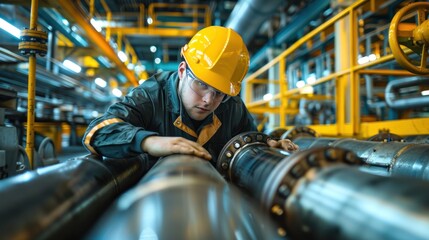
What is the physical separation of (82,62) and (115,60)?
2.86 m

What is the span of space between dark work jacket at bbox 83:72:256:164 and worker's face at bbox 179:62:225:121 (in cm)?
7

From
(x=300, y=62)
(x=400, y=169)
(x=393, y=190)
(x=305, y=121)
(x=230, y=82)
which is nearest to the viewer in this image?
(x=393, y=190)

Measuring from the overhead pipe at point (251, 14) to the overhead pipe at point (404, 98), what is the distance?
2099mm

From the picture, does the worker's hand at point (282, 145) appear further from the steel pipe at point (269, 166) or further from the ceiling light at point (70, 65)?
the ceiling light at point (70, 65)

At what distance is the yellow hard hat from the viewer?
1.60m

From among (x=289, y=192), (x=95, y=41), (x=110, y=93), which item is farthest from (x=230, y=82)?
(x=110, y=93)

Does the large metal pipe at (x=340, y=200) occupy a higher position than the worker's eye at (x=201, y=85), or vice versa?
the worker's eye at (x=201, y=85)

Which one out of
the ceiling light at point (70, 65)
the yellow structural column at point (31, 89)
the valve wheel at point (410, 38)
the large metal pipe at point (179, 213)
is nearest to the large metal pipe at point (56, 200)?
the large metal pipe at point (179, 213)

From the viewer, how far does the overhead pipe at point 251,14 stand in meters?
4.75

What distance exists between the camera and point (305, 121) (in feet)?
21.4

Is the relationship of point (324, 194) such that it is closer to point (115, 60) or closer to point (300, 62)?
point (115, 60)

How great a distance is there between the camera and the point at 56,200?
0.78 meters

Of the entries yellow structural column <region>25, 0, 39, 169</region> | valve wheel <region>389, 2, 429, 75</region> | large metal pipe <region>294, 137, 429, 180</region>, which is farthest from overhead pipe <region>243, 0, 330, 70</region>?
yellow structural column <region>25, 0, 39, 169</region>

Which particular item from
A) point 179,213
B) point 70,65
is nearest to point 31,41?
point 179,213
